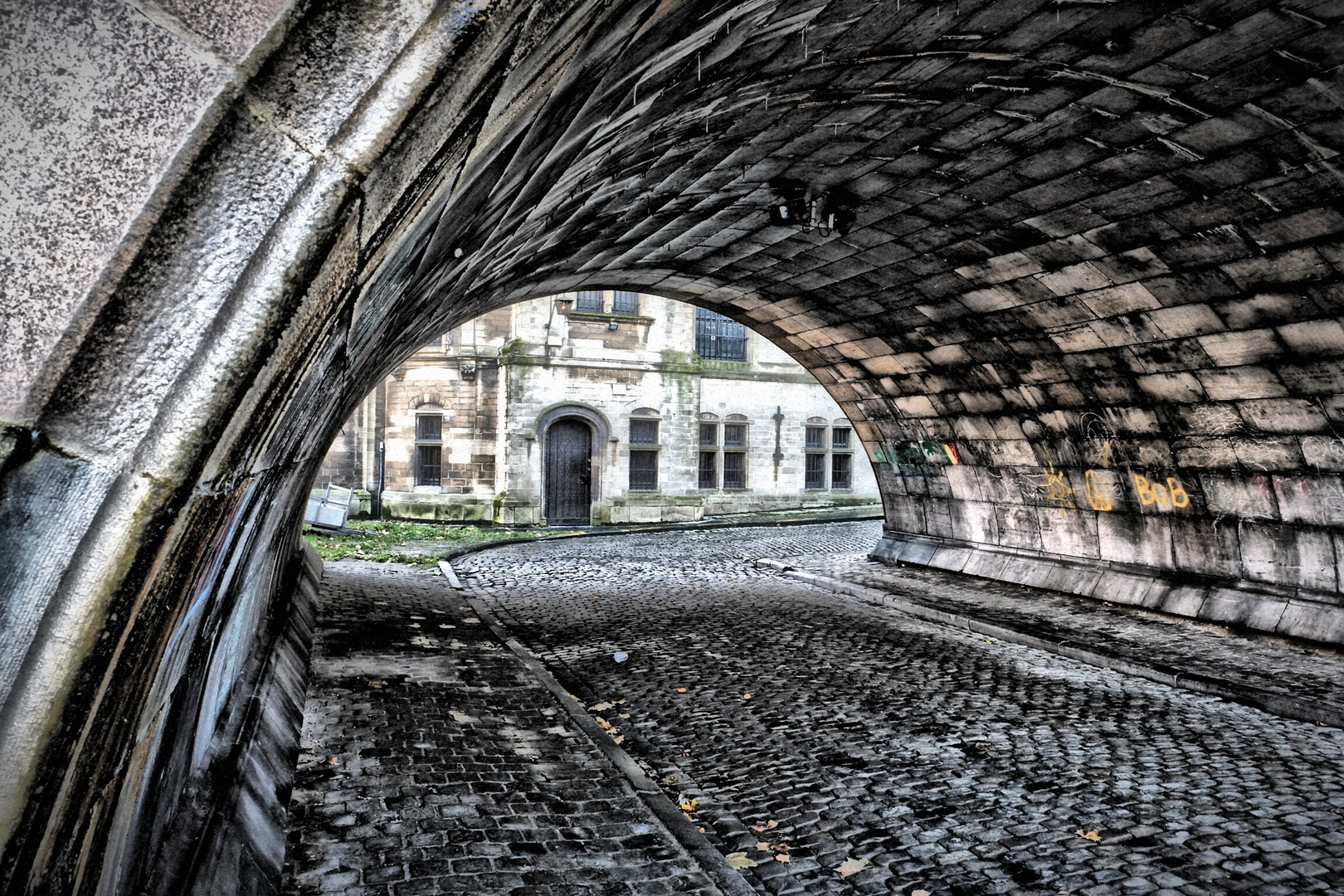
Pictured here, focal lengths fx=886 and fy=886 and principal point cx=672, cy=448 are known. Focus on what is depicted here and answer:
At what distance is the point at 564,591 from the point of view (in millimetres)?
12102

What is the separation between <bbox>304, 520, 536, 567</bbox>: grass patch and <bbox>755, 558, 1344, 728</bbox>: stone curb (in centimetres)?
788

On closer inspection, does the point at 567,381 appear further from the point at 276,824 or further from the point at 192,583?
the point at 192,583

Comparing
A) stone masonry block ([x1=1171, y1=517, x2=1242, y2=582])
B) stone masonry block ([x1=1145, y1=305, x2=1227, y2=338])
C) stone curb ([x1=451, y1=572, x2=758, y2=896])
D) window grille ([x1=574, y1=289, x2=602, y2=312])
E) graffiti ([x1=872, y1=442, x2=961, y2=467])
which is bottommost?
stone curb ([x1=451, y1=572, x2=758, y2=896])

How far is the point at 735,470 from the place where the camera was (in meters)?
26.4

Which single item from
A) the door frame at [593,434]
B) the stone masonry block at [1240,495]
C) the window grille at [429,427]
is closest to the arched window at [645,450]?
the door frame at [593,434]

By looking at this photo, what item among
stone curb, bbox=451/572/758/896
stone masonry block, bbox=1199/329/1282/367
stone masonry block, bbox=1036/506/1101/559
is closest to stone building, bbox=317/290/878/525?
stone masonry block, bbox=1036/506/1101/559

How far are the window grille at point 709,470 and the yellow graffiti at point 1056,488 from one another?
1436cm

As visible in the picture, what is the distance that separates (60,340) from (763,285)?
11148 mm

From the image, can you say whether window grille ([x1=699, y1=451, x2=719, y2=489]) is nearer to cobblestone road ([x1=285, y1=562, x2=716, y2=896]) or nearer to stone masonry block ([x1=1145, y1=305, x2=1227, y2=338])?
stone masonry block ([x1=1145, y1=305, x2=1227, y2=338])

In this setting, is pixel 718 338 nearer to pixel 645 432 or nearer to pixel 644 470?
pixel 645 432

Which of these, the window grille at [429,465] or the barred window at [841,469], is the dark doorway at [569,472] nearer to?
the window grille at [429,465]

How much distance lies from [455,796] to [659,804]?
107cm

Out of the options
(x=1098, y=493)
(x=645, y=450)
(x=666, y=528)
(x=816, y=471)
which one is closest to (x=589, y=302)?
(x=645, y=450)

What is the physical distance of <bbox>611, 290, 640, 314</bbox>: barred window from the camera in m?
24.7
